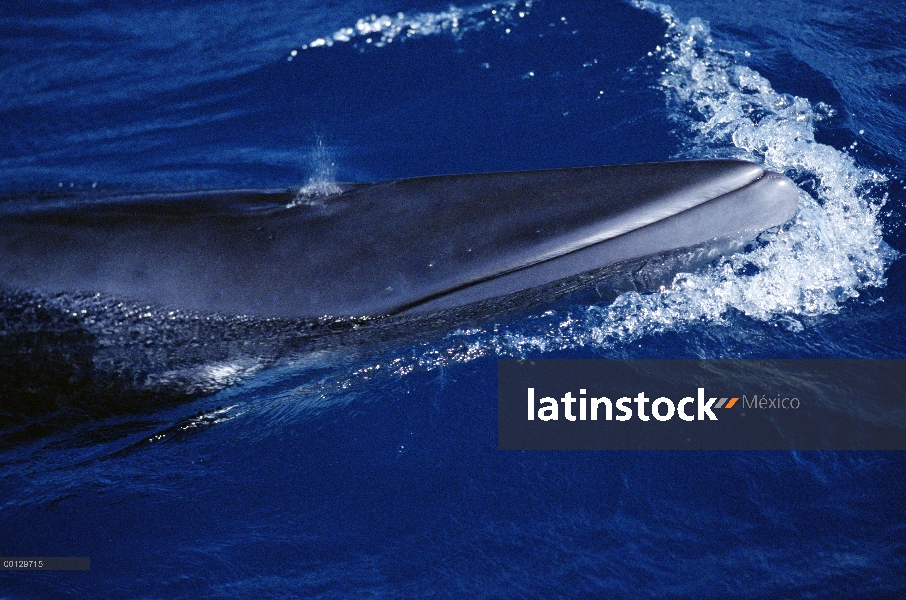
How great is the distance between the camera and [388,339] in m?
7.02

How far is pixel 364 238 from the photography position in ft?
21.6

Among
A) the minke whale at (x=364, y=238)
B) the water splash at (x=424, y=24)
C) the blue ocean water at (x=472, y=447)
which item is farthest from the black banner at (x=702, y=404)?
the water splash at (x=424, y=24)

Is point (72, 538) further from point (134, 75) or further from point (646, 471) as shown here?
point (134, 75)

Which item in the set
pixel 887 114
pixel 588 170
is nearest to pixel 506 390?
pixel 588 170

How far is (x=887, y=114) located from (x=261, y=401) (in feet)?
29.4

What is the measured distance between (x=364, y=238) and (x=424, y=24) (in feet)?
28.2

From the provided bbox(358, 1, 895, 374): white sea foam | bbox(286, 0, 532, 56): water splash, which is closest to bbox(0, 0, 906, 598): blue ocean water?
bbox(358, 1, 895, 374): white sea foam

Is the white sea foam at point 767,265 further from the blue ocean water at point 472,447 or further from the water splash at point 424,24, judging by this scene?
the water splash at point 424,24

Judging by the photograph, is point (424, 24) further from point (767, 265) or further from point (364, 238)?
point (364, 238)

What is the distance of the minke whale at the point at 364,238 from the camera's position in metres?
6.46

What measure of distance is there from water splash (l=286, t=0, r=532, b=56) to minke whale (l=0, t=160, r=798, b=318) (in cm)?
753

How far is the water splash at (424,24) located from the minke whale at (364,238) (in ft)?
24.7

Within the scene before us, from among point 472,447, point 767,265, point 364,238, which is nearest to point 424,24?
point 767,265

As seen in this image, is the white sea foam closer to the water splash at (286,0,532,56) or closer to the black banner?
the black banner
